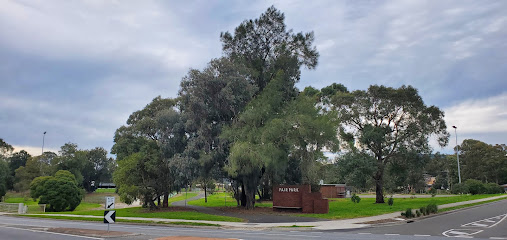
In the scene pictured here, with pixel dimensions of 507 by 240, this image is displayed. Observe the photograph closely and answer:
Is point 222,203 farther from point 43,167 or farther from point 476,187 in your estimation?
point 43,167

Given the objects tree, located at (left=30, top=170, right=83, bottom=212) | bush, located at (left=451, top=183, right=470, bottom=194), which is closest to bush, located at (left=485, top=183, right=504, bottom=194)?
bush, located at (left=451, top=183, right=470, bottom=194)

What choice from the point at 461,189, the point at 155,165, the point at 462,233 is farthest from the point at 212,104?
the point at 461,189

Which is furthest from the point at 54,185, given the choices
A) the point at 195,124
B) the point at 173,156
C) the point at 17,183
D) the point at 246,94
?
the point at 17,183

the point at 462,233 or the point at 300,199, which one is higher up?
the point at 300,199

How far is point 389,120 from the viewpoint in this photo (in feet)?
146

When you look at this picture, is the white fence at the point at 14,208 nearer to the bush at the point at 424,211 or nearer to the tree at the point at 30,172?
the tree at the point at 30,172

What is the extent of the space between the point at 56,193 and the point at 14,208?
4.77 metres

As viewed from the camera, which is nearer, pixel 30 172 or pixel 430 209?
pixel 430 209

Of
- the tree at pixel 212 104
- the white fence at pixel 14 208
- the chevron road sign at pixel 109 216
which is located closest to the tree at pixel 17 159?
the white fence at pixel 14 208

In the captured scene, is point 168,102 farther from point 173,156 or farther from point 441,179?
point 441,179

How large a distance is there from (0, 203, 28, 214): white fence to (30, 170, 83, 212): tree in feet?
8.92

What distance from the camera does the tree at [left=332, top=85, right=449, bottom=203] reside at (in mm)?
43062

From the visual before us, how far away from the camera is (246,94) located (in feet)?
111

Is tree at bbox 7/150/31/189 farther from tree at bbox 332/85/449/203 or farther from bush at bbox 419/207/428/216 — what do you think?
bush at bbox 419/207/428/216
